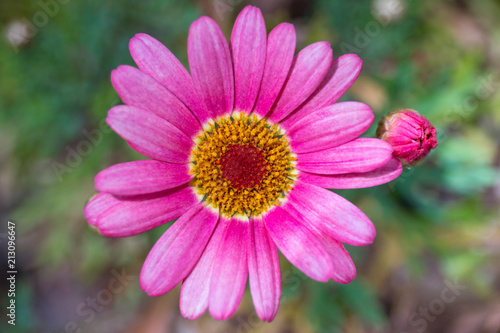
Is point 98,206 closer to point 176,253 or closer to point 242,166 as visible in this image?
point 176,253

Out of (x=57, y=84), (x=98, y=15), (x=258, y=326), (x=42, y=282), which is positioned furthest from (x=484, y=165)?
(x=42, y=282)

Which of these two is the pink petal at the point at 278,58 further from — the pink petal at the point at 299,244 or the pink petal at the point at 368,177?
the pink petal at the point at 299,244

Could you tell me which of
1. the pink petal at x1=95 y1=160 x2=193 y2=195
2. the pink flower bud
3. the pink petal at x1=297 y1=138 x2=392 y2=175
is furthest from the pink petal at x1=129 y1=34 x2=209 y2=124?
the pink flower bud

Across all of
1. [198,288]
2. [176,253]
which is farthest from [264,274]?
[176,253]

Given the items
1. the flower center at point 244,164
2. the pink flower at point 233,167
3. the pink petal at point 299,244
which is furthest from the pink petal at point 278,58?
the pink petal at point 299,244

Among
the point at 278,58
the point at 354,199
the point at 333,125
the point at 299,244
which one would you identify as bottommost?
the point at 354,199

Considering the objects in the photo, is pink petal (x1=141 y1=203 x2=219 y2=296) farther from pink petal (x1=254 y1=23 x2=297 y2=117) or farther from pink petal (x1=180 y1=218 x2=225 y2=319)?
pink petal (x1=254 y1=23 x2=297 y2=117)
